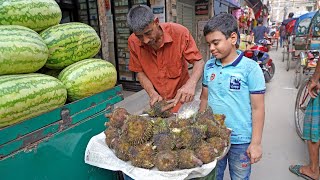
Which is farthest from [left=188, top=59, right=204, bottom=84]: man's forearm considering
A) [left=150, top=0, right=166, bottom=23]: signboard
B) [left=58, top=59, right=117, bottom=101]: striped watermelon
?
[left=150, top=0, right=166, bottom=23]: signboard

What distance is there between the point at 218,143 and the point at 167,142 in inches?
11.7

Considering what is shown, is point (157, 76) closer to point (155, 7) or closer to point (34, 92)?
point (34, 92)

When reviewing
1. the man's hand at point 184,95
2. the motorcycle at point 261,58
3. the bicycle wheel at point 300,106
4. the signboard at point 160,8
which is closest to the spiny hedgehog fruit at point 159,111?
the man's hand at point 184,95

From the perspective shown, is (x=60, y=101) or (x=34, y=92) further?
(x=60, y=101)

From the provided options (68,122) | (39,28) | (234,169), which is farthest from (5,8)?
(234,169)

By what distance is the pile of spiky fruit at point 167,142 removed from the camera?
1.23 m

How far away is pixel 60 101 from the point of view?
1.59 metres

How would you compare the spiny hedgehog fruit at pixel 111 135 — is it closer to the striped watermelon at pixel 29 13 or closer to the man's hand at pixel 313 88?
the striped watermelon at pixel 29 13

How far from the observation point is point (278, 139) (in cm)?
393

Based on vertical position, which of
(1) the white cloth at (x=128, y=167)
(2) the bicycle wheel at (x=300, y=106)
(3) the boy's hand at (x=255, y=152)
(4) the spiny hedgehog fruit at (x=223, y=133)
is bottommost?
(2) the bicycle wheel at (x=300, y=106)

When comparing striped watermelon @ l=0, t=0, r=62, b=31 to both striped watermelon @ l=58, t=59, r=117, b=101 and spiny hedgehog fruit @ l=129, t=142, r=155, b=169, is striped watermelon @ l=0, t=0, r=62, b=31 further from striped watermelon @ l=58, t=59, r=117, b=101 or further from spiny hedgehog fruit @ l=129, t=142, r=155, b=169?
spiny hedgehog fruit @ l=129, t=142, r=155, b=169

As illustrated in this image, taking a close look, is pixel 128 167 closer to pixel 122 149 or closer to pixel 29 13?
pixel 122 149

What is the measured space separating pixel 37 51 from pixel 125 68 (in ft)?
16.5

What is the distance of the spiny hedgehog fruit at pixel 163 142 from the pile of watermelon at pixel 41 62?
28.0 inches
